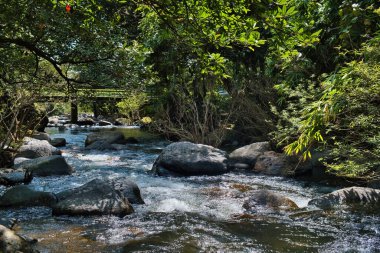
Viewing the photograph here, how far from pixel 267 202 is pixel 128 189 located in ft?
9.03

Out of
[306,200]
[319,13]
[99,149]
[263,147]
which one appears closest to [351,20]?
[319,13]

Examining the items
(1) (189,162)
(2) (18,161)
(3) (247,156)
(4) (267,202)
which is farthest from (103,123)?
(4) (267,202)

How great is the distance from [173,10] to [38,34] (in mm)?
1753

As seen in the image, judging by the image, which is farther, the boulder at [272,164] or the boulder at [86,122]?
the boulder at [86,122]

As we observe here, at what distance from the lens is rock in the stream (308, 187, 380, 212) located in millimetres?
7688

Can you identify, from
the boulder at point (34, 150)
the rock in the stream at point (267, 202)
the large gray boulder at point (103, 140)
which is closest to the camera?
the rock in the stream at point (267, 202)

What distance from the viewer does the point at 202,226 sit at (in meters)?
6.74

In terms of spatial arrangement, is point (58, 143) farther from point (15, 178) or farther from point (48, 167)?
point (15, 178)

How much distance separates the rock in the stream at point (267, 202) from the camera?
25.7 ft

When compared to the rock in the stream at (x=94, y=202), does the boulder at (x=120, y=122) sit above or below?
above

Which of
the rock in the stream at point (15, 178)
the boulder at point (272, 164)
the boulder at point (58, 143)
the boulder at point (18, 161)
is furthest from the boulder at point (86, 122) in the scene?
the rock in the stream at point (15, 178)

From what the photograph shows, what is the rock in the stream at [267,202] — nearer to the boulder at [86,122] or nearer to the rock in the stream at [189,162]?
the rock in the stream at [189,162]

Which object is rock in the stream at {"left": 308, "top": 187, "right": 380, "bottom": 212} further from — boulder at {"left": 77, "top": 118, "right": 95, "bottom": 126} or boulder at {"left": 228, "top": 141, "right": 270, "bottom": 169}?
boulder at {"left": 77, "top": 118, "right": 95, "bottom": 126}

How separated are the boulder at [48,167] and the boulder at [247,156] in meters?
4.67
